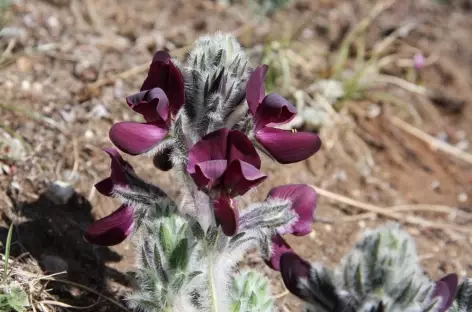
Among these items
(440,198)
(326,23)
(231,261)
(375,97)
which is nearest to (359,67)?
(375,97)

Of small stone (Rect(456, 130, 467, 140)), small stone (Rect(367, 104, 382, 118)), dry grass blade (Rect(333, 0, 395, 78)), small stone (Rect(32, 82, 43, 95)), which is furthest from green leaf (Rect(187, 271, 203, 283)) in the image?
small stone (Rect(456, 130, 467, 140))

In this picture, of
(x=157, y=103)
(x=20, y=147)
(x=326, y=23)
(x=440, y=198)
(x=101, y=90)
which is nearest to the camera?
(x=157, y=103)

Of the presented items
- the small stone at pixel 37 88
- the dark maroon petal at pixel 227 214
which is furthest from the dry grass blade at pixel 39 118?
the dark maroon petal at pixel 227 214

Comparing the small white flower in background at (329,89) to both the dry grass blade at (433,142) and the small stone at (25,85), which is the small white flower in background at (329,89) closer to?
the dry grass blade at (433,142)

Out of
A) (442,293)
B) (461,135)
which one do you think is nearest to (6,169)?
(442,293)

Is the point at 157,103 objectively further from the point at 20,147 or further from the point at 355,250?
the point at 20,147

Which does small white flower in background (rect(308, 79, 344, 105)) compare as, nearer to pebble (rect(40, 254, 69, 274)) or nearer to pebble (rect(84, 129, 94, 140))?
pebble (rect(84, 129, 94, 140))
